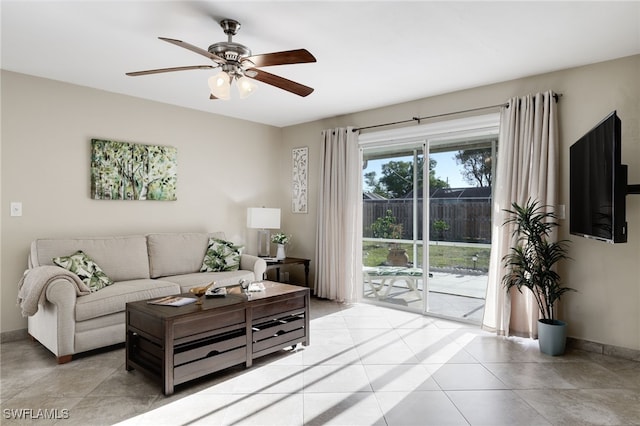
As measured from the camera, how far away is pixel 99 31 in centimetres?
286

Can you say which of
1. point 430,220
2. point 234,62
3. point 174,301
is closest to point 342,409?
point 174,301

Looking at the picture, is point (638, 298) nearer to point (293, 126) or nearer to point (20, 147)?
point (293, 126)

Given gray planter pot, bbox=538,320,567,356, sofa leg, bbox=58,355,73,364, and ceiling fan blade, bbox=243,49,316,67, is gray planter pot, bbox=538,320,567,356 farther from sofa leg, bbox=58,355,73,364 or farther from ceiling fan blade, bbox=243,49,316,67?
sofa leg, bbox=58,355,73,364

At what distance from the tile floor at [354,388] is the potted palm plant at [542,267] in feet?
0.67

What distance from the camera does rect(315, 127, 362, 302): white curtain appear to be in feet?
16.9

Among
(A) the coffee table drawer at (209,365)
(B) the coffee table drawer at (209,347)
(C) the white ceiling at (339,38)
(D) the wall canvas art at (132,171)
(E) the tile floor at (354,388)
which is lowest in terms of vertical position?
(E) the tile floor at (354,388)

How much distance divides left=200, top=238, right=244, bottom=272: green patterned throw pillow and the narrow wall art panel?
1.44m

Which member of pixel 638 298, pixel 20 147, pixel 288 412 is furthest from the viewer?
pixel 20 147

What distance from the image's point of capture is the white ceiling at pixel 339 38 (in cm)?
255

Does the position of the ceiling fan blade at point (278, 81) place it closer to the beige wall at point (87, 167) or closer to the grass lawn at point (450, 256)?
the beige wall at point (87, 167)

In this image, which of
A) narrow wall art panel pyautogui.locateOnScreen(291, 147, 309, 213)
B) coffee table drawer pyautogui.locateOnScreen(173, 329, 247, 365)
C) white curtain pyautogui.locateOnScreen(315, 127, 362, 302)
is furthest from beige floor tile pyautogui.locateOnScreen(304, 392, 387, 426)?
narrow wall art panel pyautogui.locateOnScreen(291, 147, 309, 213)

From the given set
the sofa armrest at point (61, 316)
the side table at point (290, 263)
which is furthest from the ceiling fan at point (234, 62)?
the side table at point (290, 263)

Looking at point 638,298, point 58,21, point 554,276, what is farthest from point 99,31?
point 638,298

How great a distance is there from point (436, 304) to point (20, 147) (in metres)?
4.68
